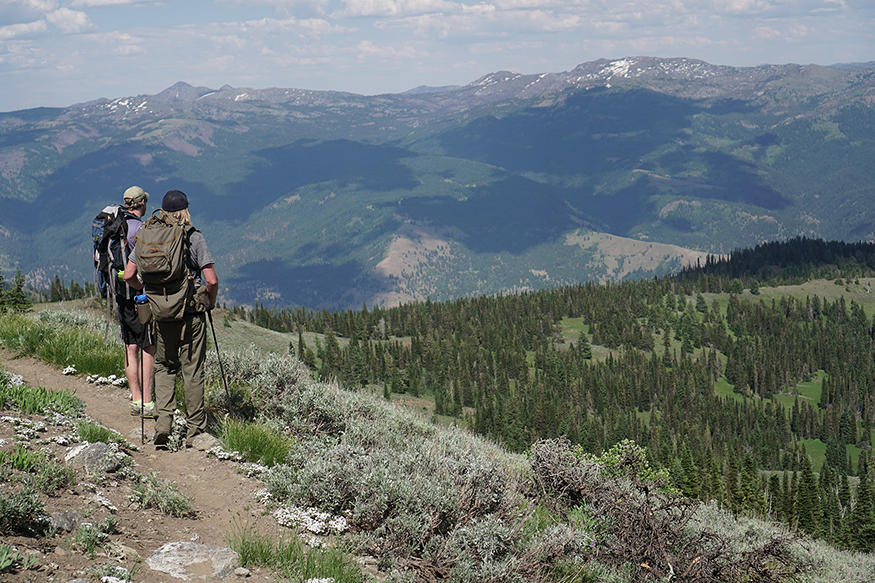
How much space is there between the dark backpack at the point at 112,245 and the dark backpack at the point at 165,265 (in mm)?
1984

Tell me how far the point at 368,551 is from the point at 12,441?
20.0 feet

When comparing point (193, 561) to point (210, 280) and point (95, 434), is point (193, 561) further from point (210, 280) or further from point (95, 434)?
point (210, 280)

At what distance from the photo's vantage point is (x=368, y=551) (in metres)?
9.02

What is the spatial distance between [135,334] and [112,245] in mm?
1974

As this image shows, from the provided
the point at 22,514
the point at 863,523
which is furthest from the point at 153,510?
the point at 863,523

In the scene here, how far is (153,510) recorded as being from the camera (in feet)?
29.9

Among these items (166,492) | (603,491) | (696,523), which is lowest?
(696,523)

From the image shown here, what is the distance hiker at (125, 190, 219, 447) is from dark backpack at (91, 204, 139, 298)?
48.6 inches

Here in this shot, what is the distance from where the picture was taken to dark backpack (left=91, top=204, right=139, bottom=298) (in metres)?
12.8

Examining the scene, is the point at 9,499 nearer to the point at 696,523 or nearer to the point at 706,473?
the point at 696,523

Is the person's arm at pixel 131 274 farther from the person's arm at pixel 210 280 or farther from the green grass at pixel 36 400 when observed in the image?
the green grass at pixel 36 400

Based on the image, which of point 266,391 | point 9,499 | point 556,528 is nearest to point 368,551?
point 556,528

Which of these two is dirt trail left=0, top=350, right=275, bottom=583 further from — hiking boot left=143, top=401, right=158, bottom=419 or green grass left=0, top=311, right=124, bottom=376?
green grass left=0, top=311, right=124, bottom=376

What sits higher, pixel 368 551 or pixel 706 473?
pixel 368 551
